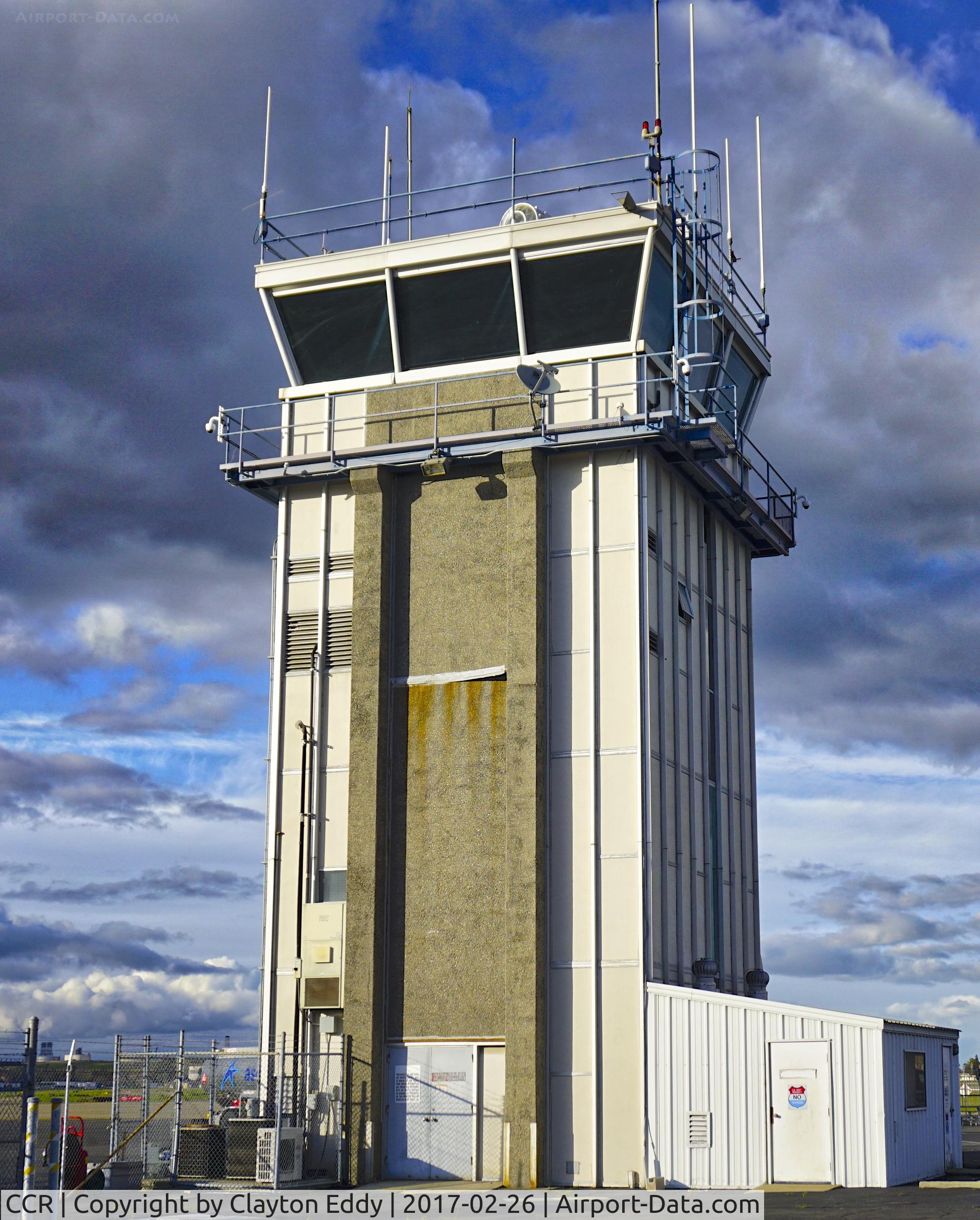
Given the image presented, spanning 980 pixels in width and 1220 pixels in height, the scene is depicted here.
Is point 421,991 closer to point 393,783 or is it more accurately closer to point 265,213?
point 393,783

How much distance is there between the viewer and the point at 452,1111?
25.5 metres

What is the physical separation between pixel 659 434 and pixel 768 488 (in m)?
7.54

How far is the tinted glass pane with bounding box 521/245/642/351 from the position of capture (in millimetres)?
27641

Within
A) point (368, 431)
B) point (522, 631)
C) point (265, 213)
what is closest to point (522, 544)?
point (522, 631)

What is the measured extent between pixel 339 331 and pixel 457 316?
2.64 metres

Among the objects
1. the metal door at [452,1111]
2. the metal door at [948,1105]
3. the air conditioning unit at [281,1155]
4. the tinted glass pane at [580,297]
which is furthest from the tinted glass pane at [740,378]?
the air conditioning unit at [281,1155]

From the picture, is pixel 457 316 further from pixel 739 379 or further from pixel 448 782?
pixel 448 782

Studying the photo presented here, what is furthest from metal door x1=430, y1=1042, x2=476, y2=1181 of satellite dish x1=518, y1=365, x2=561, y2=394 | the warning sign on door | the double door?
satellite dish x1=518, y1=365, x2=561, y2=394

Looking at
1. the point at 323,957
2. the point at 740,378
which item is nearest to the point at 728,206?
the point at 740,378

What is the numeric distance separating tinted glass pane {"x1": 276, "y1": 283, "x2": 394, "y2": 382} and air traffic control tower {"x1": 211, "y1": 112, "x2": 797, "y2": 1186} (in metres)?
0.06

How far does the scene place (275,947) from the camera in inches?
1089

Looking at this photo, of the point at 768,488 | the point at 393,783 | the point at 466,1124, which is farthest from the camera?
the point at 768,488

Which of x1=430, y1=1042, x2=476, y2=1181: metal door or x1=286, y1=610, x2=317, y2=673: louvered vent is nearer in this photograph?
x1=430, y1=1042, x2=476, y2=1181: metal door

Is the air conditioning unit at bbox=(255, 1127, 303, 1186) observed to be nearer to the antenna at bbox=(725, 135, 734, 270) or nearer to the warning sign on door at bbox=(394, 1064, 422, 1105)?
the warning sign on door at bbox=(394, 1064, 422, 1105)
